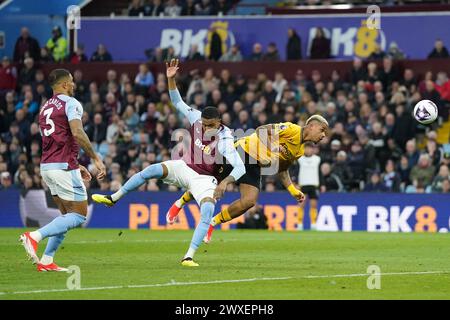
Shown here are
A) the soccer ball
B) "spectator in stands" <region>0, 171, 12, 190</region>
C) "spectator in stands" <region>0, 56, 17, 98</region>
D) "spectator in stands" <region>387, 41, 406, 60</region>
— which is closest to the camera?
the soccer ball

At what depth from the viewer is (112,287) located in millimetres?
12156

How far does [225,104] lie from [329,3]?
580 centimetres

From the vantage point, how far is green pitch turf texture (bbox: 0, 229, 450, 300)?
1186 cm

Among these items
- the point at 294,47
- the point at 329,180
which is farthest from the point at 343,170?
the point at 294,47

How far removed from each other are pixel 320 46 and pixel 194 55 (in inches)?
149

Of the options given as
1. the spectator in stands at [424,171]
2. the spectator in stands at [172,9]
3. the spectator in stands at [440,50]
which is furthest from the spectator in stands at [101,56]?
the spectator in stands at [424,171]

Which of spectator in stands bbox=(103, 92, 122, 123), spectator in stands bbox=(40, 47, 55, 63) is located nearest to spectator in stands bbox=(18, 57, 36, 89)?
spectator in stands bbox=(40, 47, 55, 63)

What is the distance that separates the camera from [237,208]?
17641 mm

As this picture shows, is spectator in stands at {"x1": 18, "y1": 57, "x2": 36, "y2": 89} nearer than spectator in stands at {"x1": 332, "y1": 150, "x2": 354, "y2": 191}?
No

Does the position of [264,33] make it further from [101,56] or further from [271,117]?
[101,56]

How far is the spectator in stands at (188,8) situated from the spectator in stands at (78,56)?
336cm

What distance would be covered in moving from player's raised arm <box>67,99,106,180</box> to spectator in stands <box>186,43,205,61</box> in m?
19.7

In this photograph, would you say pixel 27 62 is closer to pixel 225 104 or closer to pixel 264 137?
pixel 225 104

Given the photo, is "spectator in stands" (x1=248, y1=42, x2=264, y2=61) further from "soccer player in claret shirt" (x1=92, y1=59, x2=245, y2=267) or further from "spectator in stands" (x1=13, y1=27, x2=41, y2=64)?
"soccer player in claret shirt" (x1=92, y1=59, x2=245, y2=267)
